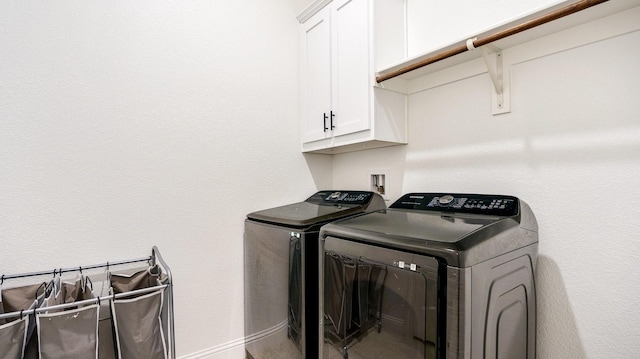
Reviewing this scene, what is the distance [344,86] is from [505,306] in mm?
1360

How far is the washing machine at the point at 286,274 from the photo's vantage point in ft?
4.90

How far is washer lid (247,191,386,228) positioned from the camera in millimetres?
1590

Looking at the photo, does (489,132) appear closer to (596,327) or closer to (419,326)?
(596,327)

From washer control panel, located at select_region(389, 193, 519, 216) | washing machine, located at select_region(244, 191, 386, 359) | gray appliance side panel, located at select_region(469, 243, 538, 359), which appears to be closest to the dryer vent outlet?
washing machine, located at select_region(244, 191, 386, 359)

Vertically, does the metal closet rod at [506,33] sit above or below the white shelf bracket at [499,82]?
above

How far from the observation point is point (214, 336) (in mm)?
1930

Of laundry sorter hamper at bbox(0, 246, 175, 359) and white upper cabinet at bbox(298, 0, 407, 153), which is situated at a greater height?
white upper cabinet at bbox(298, 0, 407, 153)

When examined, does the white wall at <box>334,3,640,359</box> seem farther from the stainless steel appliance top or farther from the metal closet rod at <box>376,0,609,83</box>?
the metal closet rod at <box>376,0,609,83</box>

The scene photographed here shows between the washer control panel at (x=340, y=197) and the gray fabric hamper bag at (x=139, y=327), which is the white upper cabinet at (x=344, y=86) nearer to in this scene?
the washer control panel at (x=340, y=197)

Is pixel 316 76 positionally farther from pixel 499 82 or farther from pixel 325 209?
pixel 499 82

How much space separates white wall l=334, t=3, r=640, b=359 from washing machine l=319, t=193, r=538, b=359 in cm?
10

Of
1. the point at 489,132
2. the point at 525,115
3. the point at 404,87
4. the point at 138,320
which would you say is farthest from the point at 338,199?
the point at 138,320

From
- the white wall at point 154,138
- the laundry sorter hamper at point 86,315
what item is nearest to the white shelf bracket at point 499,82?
the white wall at point 154,138

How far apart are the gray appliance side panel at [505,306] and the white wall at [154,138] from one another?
1.45 m
